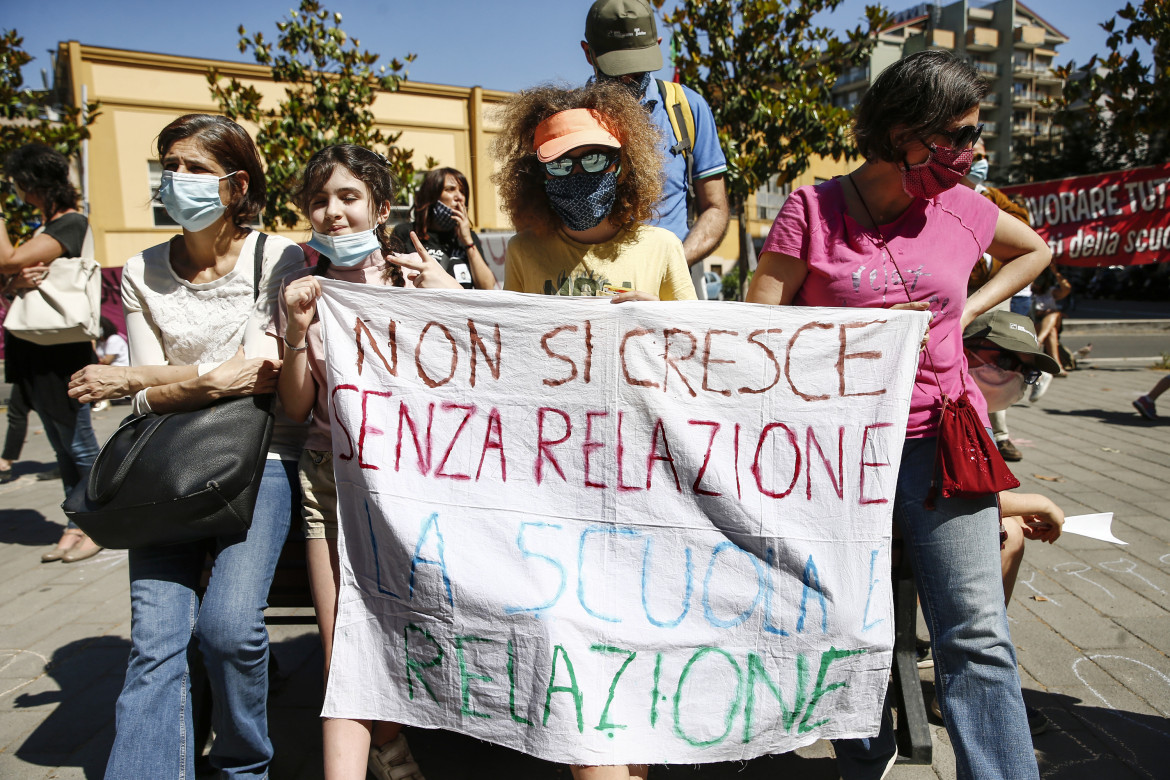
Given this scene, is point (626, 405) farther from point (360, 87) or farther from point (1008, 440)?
point (360, 87)

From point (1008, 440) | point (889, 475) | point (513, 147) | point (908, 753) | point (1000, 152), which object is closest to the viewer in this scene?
point (889, 475)

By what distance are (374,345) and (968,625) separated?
1714 millimetres

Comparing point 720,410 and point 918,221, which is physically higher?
point 918,221

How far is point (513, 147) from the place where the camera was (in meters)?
2.57

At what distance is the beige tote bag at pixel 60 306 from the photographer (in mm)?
4133

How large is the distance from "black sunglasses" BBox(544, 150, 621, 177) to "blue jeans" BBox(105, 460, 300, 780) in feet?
4.39

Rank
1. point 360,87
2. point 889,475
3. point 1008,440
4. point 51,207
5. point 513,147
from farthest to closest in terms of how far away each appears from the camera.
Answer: point 360,87 < point 1008,440 < point 51,207 < point 513,147 < point 889,475

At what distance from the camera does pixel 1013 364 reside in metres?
2.55

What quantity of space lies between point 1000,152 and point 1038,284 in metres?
71.1

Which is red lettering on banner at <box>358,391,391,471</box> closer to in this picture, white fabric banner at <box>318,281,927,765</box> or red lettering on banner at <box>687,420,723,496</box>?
white fabric banner at <box>318,281,927,765</box>

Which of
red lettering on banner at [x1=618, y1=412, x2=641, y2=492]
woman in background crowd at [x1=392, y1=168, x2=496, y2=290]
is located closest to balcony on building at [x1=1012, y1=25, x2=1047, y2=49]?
woman in background crowd at [x1=392, y1=168, x2=496, y2=290]

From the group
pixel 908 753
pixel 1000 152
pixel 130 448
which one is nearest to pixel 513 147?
pixel 130 448

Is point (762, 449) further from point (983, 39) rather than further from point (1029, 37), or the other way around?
point (1029, 37)

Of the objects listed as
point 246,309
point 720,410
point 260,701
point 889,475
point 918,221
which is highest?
point 918,221
